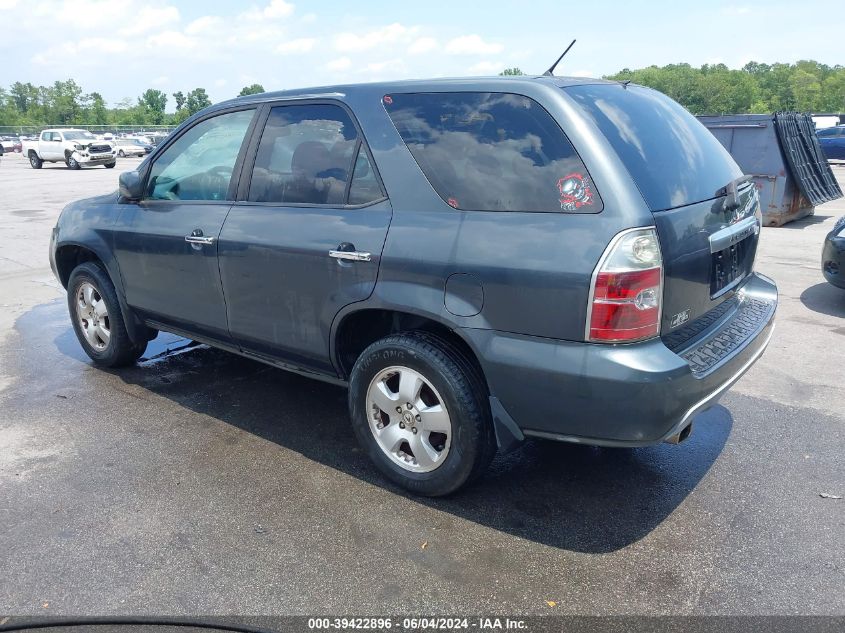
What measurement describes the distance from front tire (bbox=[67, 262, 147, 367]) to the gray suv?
1.01m

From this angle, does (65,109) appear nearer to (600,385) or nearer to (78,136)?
(78,136)

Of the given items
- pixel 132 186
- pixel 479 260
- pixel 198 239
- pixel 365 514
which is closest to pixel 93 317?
pixel 132 186

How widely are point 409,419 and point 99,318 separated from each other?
9.62ft

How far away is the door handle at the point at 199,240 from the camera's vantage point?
13.1 feet

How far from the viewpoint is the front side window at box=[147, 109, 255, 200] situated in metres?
4.07

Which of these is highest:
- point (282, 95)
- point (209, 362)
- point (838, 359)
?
point (282, 95)

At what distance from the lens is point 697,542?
2.99 m

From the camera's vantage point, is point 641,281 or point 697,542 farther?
point 697,542

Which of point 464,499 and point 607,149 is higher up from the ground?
point 607,149

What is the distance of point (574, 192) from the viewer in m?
2.78

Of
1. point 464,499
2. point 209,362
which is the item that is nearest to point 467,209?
point 464,499

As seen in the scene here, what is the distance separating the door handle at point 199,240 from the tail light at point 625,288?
230cm

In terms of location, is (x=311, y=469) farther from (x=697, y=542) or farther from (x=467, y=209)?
(x=697, y=542)

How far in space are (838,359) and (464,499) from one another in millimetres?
3461
